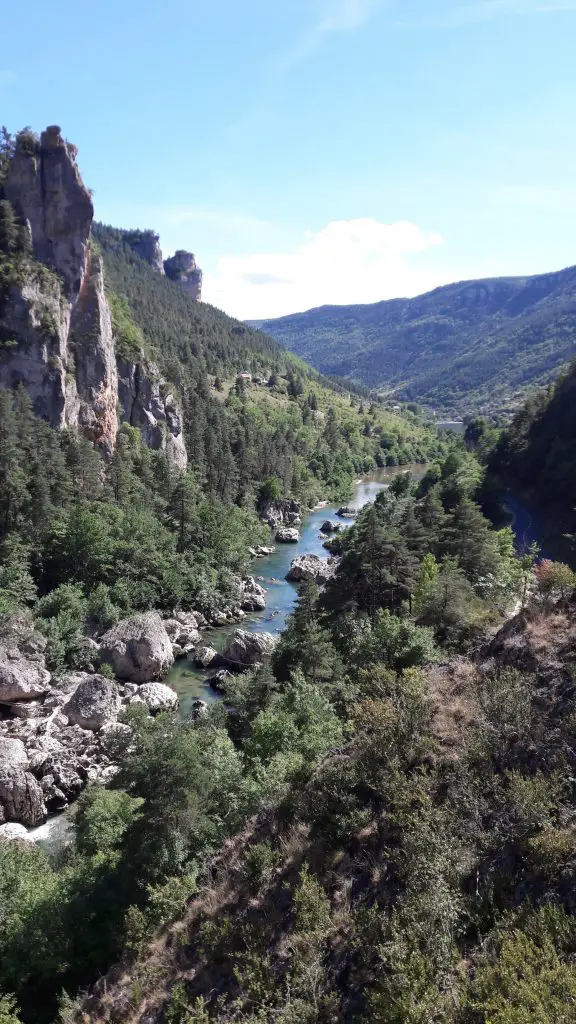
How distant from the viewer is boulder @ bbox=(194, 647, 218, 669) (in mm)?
41688

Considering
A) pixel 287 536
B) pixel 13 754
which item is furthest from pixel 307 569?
pixel 13 754

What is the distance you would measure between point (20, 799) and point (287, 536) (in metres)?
53.3

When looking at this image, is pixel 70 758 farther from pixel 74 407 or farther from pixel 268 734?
pixel 74 407

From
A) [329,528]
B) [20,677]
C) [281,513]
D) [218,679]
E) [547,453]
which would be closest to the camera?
[20,677]

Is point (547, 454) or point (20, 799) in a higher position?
point (547, 454)

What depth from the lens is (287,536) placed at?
77062 millimetres

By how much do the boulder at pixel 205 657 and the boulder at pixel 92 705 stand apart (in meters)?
8.13

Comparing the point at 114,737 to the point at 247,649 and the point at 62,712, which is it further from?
the point at 247,649

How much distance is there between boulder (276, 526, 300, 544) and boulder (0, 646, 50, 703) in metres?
42.8

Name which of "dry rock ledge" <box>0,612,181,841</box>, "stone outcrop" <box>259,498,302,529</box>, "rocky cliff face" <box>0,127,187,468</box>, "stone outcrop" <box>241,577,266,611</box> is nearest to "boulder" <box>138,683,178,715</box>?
"dry rock ledge" <box>0,612,181,841</box>

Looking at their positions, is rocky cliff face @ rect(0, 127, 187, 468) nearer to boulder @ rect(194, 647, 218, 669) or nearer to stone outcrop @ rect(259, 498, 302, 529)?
stone outcrop @ rect(259, 498, 302, 529)

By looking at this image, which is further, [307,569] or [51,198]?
[51,198]

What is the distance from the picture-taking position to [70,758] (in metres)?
29.4

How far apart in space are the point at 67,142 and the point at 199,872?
240 feet
